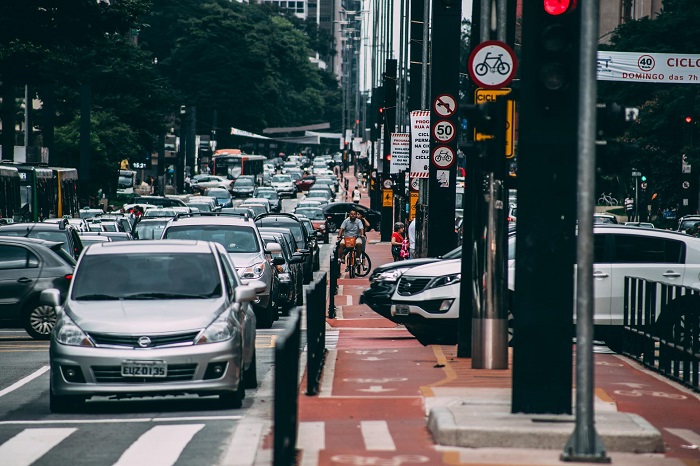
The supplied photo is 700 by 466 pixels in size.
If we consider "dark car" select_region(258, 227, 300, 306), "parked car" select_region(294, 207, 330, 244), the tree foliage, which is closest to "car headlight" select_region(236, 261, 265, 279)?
"dark car" select_region(258, 227, 300, 306)

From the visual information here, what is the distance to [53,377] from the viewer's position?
1215 centimetres

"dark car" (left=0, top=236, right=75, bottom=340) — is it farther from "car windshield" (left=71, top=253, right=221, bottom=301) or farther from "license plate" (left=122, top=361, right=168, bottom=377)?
"license plate" (left=122, top=361, right=168, bottom=377)

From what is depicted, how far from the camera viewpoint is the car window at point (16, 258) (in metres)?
21.0

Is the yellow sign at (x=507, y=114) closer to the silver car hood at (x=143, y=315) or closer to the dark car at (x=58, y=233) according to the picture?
the silver car hood at (x=143, y=315)

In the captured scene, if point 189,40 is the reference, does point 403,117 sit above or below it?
below

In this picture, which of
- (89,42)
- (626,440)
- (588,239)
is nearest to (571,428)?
(626,440)

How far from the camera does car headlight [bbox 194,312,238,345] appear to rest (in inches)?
476

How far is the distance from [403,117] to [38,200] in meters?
14.1

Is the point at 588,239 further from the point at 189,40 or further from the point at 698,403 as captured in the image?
the point at 189,40

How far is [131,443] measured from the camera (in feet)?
34.6

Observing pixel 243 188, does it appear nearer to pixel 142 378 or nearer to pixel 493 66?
pixel 493 66

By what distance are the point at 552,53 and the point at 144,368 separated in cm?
452

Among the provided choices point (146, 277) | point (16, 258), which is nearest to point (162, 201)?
point (16, 258)

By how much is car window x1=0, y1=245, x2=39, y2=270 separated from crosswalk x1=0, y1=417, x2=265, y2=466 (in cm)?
969
